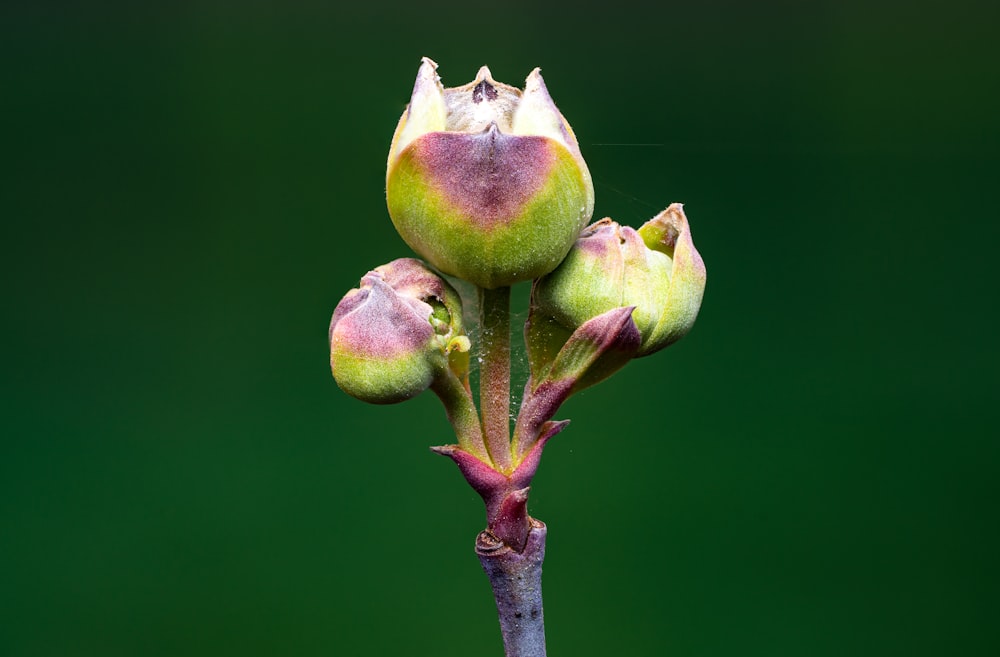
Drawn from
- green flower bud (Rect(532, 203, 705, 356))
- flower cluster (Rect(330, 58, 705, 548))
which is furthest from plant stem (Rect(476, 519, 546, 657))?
green flower bud (Rect(532, 203, 705, 356))

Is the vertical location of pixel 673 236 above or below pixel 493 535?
above

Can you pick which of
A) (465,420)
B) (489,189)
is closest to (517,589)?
(465,420)

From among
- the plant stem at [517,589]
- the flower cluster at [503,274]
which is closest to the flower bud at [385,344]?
the flower cluster at [503,274]

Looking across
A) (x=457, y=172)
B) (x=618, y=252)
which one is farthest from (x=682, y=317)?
(x=457, y=172)

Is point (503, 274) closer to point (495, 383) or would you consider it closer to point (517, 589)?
point (495, 383)

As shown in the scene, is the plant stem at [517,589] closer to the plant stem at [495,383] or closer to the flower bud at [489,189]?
the plant stem at [495,383]

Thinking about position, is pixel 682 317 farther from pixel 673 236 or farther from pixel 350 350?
pixel 350 350
